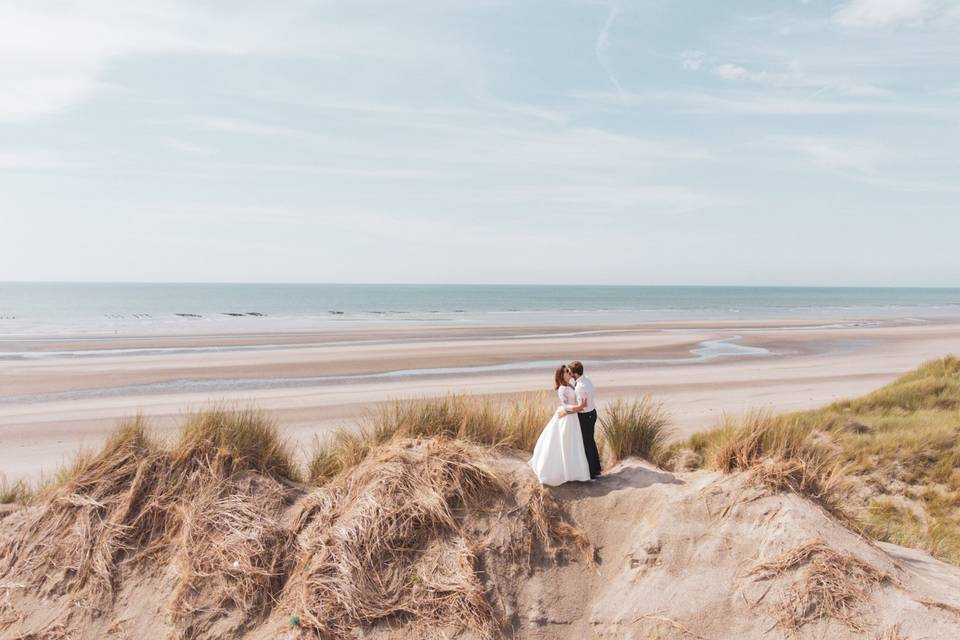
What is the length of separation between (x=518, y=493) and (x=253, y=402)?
14.2 meters

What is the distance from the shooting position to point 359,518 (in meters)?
6.83

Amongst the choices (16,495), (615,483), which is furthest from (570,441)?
(16,495)

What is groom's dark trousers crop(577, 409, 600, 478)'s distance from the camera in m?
7.69

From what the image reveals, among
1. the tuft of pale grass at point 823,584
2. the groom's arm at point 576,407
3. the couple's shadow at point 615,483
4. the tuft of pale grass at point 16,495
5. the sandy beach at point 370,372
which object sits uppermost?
the groom's arm at point 576,407

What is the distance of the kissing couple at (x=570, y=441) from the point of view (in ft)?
24.1

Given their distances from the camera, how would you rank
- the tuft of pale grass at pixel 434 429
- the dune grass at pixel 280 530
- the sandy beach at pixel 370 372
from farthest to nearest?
the sandy beach at pixel 370 372, the tuft of pale grass at pixel 434 429, the dune grass at pixel 280 530

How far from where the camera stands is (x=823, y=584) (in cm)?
559

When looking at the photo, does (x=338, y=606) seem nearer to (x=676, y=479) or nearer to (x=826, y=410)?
(x=676, y=479)

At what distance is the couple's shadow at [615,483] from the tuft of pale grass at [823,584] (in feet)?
5.96

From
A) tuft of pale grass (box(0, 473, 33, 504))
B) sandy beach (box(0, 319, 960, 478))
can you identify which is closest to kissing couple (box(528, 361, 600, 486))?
sandy beach (box(0, 319, 960, 478))

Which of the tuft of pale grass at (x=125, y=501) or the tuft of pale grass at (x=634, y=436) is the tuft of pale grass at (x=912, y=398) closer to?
the tuft of pale grass at (x=634, y=436)

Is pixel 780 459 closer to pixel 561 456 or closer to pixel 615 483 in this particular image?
pixel 615 483

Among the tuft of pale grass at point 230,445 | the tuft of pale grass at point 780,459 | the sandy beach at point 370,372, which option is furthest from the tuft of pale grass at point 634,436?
the tuft of pale grass at point 230,445

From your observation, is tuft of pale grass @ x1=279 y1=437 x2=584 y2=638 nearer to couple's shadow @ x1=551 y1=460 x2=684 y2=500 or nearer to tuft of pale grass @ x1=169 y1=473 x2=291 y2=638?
tuft of pale grass @ x1=169 y1=473 x2=291 y2=638
